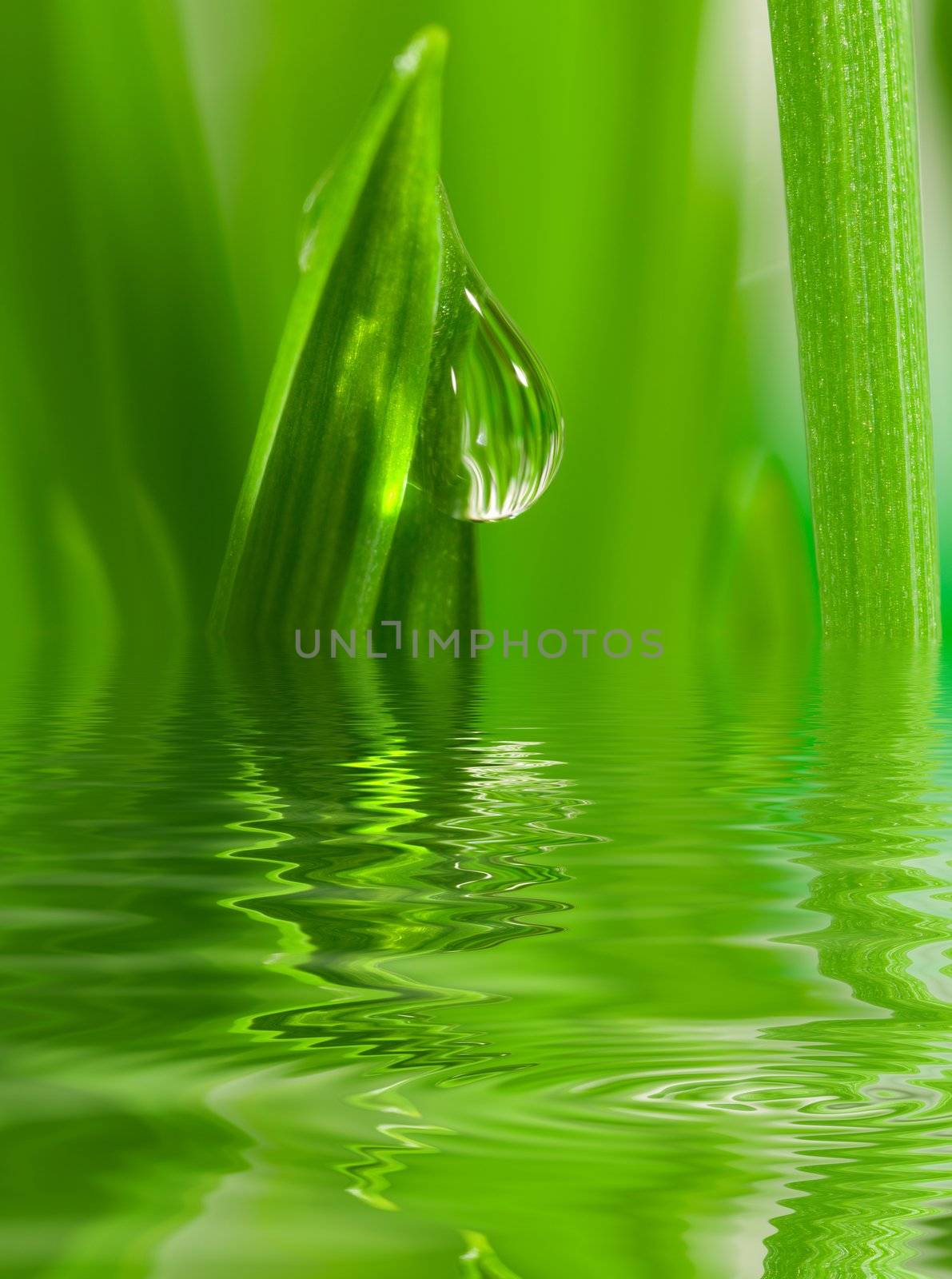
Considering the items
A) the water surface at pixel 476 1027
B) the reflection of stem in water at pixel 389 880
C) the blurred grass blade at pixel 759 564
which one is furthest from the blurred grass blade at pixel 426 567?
the water surface at pixel 476 1027

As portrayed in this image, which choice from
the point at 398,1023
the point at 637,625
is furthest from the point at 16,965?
the point at 637,625

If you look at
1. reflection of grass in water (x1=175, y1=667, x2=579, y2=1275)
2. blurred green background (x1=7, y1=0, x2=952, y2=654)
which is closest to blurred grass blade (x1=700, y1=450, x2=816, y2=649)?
blurred green background (x1=7, y1=0, x2=952, y2=654)

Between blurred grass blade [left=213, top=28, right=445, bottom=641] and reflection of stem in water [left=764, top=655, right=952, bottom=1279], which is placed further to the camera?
blurred grass blade [left=213, top=28, right=445, bottom=641]

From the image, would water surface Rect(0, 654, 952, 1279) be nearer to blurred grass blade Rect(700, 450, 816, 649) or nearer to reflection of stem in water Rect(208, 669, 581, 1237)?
reflection of stem in water Rect(208, 669, 581, 1237)

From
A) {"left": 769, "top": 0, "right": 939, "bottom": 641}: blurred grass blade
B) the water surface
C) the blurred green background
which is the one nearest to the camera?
the water surface

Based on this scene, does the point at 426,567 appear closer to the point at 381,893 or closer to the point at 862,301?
the point at 862,301

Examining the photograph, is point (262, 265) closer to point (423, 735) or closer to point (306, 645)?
point (306, 645)

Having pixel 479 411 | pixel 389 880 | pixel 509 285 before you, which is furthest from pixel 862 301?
pixel 389 880
